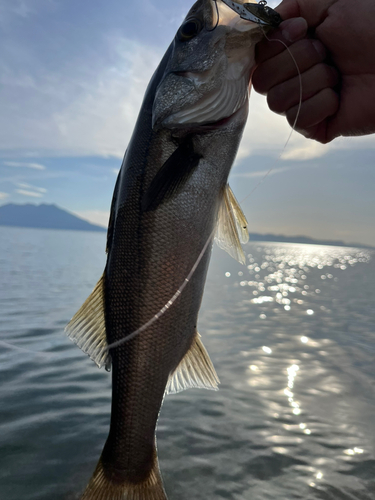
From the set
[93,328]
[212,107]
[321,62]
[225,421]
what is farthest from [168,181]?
[225,421]

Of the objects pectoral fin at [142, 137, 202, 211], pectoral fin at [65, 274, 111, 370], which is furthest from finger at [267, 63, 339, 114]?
pectoral fin at [65, 274, 111, 370]

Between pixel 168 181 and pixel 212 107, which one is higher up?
pixel 212 107

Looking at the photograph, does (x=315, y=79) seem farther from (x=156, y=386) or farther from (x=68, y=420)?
(x=68, y=420)

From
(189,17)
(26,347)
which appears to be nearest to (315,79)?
(189,17)

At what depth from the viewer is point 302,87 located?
2875 mm

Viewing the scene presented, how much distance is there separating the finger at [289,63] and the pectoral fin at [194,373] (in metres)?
2.12

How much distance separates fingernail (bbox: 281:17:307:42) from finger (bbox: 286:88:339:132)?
0.48 meters

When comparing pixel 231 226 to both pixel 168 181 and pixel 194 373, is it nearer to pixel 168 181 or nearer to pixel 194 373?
pixel 168 181

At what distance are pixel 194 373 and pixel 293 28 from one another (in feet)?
9.02

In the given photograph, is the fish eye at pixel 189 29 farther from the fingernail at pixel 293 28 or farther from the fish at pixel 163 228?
the fingernail at pixel 293 28

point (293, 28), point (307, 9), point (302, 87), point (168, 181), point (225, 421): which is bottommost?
point (225, 421)

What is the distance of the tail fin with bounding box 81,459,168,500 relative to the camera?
8.86 feet

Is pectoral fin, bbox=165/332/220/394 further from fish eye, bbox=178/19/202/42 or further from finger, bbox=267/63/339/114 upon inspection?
fish eye, bbox=178/19/202/42

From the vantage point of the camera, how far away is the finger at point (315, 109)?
2979 millimetres
